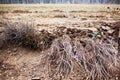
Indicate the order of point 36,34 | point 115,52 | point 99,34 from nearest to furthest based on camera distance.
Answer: point 115,52 < point 36,34 < point 99,34

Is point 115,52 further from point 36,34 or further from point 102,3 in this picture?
point 102,3

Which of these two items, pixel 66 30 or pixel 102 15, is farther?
pixel 102 15

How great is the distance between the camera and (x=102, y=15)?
5223 mm

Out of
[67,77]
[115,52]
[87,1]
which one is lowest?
[67,77]

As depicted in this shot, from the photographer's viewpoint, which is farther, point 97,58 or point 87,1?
point 87,1

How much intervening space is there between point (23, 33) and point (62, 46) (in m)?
0.61

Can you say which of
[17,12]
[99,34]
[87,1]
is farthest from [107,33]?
[87,1]

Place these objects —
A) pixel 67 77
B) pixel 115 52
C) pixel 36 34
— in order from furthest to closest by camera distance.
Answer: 1. pixel 36 34
2. pixel 115 52
3. pixel 67 77

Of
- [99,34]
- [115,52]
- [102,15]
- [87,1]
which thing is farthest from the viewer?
[87,1]

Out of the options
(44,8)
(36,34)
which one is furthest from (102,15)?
(36,34)

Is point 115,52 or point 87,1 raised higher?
point 87,1

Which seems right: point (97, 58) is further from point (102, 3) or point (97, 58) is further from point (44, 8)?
point (102, 3)

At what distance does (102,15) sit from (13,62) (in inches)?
112

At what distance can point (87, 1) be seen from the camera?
21.9ft
